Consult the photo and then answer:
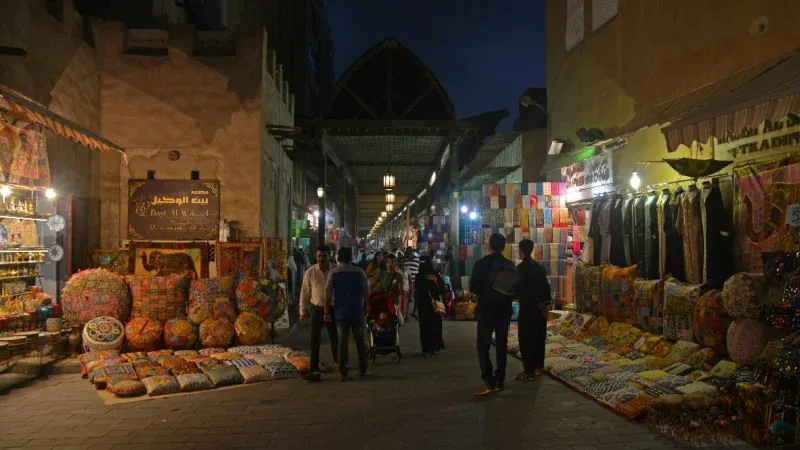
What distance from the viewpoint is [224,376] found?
24.2 ft

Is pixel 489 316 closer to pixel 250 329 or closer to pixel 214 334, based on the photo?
pixel 250 329

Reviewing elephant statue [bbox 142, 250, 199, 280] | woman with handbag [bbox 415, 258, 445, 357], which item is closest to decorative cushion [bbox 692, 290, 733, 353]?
woman with handbag [bbox 415, 258, 445, 357]

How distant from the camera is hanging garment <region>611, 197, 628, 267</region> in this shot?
1010cm

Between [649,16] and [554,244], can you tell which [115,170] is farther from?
[649,16]

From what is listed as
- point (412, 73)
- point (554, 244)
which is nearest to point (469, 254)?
point (554, 244)

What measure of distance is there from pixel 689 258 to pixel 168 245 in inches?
360

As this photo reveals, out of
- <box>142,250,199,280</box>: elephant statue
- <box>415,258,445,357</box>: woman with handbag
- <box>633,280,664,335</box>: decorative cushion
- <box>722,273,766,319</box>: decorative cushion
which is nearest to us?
<box>722,273,766,319</box>: decorative cushion

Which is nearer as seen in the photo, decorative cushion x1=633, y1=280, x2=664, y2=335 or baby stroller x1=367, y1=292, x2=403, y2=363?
decorative cushion x1=633, y1=280, x2=664, y2=335

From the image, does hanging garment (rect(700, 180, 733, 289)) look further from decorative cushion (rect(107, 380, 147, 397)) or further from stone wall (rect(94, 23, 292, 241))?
stone wall (rect(94, 23, 292, 241))

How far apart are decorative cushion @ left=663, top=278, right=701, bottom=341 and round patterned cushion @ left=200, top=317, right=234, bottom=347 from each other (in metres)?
6.76

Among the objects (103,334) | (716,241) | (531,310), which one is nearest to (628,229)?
(716,241)

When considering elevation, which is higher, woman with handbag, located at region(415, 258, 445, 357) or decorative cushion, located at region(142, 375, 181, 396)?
woman with handbag, located at region(415, 258, 445, 357)

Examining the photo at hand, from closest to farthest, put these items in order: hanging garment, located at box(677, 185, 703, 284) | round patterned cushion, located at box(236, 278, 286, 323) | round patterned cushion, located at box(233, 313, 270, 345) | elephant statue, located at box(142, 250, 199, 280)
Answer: hanging garment, located at box(677, 185, 703, 284), round patterned cushion, located at box(233, 313, 270, 345), round patterned cushion, located at box(236, 278, 286, 323), elephant statue, located at box(142, 250, 199, 280)

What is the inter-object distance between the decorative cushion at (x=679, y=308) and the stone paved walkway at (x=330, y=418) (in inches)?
77.2
